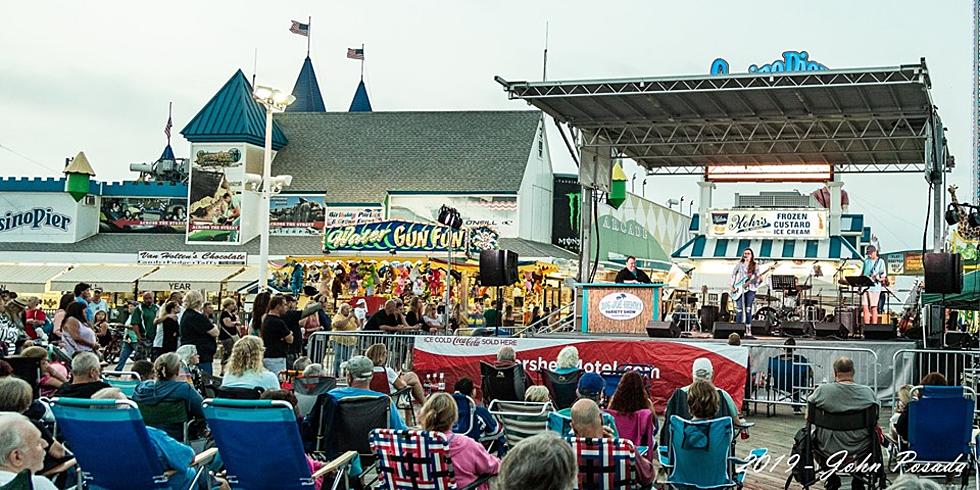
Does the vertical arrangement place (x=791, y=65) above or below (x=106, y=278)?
above

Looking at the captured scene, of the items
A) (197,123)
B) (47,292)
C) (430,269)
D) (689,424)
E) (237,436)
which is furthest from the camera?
(197,123)

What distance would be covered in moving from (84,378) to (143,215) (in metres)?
32.2

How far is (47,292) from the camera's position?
3347 cm

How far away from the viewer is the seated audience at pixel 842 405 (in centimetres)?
792

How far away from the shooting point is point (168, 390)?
720cm

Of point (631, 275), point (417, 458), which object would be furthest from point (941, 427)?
point (631, 275)

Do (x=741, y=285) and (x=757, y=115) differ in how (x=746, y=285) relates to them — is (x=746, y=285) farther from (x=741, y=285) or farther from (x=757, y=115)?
(x=757, y=115)

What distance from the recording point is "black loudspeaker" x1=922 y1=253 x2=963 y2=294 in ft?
52.2

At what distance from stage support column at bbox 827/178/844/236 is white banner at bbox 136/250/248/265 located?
19.1m

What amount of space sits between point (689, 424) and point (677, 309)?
1520cm

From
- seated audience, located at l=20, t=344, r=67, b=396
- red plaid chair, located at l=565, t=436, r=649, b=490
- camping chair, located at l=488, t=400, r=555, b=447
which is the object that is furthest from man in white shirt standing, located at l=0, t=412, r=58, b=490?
seated audience, located at l=20, t=344, r=67, b=396

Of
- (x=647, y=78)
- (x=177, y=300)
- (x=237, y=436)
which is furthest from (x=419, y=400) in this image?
(x=647, y=78)

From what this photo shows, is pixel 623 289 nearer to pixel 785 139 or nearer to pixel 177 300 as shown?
pixel 785 139

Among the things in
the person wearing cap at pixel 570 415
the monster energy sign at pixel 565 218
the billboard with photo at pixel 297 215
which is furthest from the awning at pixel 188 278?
the person wearing cap at pixel 570 415
